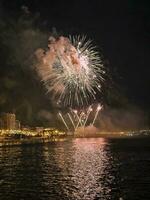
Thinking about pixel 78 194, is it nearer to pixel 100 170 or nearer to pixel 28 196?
A: pixel 28 196

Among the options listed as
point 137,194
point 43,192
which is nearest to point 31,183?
point 43,192

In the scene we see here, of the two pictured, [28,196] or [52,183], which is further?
[52,183]

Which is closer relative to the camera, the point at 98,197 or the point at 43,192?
the point at 98,197

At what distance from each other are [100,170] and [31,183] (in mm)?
25161

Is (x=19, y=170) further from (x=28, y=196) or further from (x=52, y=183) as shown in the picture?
(x=28, y=196)

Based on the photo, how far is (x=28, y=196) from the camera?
225 feet

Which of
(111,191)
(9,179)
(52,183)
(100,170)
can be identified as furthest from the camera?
(100,170)

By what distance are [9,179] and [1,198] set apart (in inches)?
844

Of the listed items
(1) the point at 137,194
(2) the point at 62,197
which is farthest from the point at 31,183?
(1) the point at 137,194

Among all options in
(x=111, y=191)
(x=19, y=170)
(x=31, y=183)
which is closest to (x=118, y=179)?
(x=111, y=191)

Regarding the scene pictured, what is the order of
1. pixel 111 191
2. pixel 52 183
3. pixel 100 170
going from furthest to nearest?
pixel 100 170
pixel 52 183
pixel 111 191

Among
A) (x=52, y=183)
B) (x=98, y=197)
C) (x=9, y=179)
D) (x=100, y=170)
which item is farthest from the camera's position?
(x=100, y=170)

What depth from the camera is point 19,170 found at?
10769 cm

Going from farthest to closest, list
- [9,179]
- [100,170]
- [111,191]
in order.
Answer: [100,170], [9,179], [111,191]
